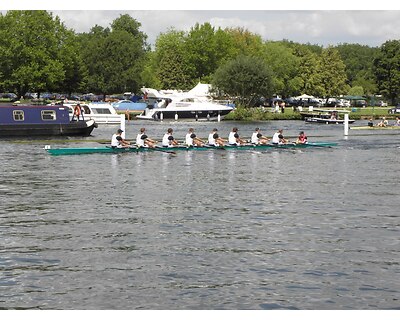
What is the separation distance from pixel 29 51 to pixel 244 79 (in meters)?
32.8

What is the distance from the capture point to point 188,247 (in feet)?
74.7

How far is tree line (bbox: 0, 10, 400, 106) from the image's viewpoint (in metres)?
106

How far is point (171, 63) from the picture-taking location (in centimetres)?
13388

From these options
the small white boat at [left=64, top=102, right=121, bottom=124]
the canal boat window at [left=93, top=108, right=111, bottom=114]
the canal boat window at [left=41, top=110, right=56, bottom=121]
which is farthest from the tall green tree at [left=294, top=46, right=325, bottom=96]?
the canal boat window at [left=41, top=110, right=56, bottom=121]

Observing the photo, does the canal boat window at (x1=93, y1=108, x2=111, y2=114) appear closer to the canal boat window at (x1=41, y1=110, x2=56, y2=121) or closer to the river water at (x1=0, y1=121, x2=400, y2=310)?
the canal boat window at (x1=41, y1=110, x2=56, y2=121)

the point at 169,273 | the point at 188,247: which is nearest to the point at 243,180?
the point at 188,247

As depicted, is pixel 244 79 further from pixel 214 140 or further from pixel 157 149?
pixel 157 149

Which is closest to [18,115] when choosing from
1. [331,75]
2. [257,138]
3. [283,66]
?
[257,138]

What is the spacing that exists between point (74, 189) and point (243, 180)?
9437 mm

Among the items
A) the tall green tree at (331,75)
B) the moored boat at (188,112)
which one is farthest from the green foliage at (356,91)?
the moored boat at (188,112)

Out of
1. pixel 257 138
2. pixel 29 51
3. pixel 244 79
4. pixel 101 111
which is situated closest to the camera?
pixel 257 138

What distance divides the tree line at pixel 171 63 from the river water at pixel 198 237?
64451 mm

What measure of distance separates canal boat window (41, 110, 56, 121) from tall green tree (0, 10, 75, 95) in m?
40.0

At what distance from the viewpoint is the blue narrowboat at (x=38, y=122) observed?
63.4m
